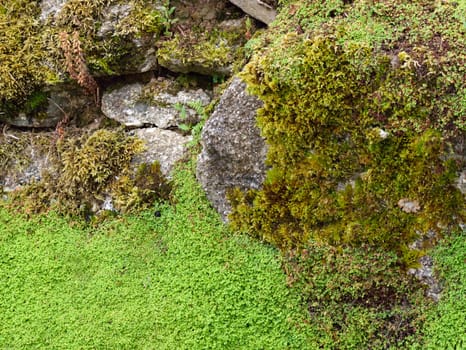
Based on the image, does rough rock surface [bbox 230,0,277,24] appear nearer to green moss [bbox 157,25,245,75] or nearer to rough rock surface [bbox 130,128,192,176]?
green moss [bbox 157,25,245,75]

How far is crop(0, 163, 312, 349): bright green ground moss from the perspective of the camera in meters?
4.75

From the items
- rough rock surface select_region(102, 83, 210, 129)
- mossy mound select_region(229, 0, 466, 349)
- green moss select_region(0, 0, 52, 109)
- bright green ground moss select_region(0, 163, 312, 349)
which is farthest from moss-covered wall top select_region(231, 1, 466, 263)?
green moss select_region(0, 0, 52, 109)

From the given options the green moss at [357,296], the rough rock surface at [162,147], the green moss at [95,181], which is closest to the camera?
the green moss at [357,296]

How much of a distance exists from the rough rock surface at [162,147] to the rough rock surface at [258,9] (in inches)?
71.9

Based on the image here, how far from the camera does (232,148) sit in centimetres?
508

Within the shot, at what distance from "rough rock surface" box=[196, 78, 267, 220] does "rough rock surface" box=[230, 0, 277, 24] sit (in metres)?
1.16

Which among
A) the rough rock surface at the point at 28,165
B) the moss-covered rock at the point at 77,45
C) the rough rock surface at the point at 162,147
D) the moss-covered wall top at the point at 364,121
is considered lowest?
the rough rock surface at the point at 28,165

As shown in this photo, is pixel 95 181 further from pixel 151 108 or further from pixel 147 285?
pixel 147 285

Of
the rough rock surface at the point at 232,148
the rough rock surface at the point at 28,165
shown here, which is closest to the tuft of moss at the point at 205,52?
the rough rock surface at the point at 232,148

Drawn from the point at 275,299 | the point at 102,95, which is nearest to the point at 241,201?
the point at 275,299

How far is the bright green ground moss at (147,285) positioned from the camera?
475 cm

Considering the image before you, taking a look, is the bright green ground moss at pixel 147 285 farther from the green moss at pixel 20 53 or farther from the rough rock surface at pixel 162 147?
the green moss at pixel 20 53

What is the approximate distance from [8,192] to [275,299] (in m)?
3.89

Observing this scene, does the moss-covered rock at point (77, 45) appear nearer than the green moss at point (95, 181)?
No
